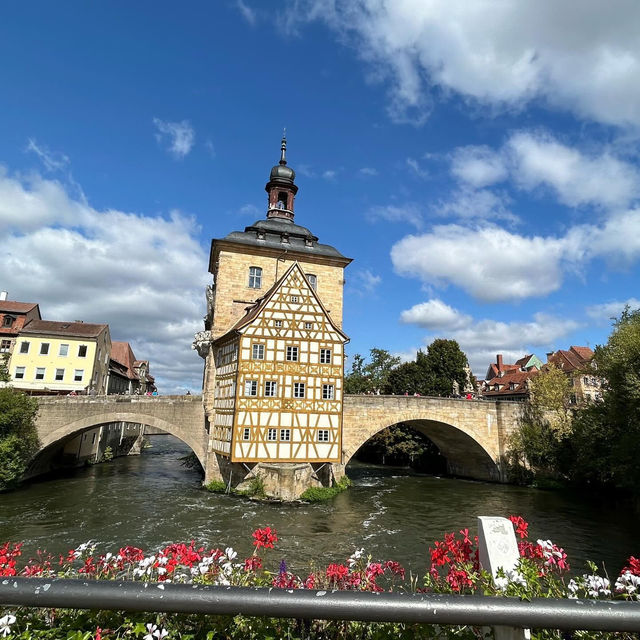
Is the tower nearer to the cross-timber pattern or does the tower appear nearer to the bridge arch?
the cross-timber pattern

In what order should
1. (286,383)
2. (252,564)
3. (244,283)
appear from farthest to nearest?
(244,283)
(286,383)
(252,564)

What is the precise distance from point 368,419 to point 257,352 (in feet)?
27.9

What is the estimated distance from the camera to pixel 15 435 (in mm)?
20344

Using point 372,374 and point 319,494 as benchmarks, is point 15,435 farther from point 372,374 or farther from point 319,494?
point 372,374

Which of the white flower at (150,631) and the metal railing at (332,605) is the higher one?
the metal railing at (332,605)

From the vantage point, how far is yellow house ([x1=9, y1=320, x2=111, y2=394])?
102 feet

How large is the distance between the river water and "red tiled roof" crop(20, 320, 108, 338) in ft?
34.5

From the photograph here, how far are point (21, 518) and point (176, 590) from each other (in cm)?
1922

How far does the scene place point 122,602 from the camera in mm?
1384

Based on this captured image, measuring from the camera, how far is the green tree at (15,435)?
1995cm

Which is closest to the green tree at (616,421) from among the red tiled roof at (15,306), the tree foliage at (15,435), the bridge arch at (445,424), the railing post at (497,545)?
the bridge arch at (445,424)

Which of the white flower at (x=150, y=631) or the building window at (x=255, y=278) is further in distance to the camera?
the building window at (x=255, y=278)

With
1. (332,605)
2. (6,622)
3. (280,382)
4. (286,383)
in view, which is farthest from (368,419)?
(332,605)

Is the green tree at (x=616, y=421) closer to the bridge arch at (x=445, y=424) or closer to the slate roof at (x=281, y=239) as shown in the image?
the bridge arch at (x=445, y=424)
